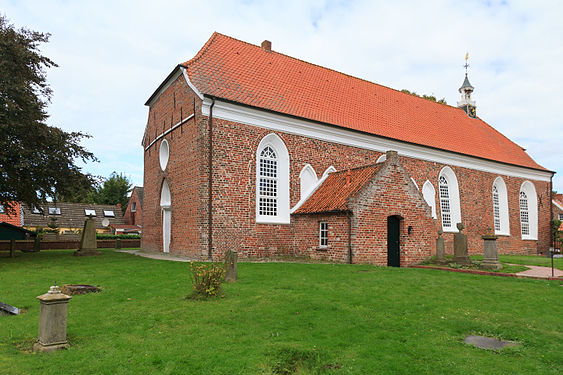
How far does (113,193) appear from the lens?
192 ft

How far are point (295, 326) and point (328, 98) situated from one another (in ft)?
57.8

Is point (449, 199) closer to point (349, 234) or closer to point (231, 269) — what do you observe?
point (349, 234)

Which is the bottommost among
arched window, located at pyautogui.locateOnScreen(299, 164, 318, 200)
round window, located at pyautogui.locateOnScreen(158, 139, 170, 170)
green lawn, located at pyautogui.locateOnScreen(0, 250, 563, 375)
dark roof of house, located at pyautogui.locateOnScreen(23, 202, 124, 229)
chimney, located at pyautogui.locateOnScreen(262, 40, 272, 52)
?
green lawn, located at pyautogui.locateOnScreen(0, 250, 563, 375)

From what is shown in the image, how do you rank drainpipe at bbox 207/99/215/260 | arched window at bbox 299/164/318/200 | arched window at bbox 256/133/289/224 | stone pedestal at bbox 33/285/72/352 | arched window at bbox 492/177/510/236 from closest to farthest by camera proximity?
stone pedestal at bbox 33/285/72/352 → drainpipe at bbox 207/99/215/260 → arched window at bbox 256/133/289/224 → arched window at bbox 299/164/318/200 → arched window at bbox 492/177/510/236

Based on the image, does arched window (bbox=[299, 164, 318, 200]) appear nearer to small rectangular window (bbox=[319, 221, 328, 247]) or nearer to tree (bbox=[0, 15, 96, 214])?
small rectangular window (bbox=[319, 221, 328, 247])

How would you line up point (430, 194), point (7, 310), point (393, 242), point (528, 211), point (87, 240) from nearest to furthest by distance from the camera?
point (7, 310) < point (393, 242) < point (87, 240) < point (430, 194) < point (528, 211)

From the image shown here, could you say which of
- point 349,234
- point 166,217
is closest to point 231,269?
point 349,234

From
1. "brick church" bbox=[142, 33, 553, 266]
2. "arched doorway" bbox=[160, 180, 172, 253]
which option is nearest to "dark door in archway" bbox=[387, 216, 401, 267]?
"brick church" bbox=[142, 33, 553, 266]

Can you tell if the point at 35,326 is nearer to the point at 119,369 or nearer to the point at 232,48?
the point at 119,369

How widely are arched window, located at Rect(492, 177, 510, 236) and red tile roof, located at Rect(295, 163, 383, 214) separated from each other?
55.2 feet

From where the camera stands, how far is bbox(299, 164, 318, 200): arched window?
19234mm

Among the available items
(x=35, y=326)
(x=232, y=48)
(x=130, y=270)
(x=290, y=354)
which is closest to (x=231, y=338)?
(x=290, y=354)

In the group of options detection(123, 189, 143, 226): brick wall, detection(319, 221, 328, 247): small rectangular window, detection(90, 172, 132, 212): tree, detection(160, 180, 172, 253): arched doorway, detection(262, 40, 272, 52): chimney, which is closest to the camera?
detection(319, 221, 328, 247): small rectangular window

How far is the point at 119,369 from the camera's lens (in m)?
4.84
